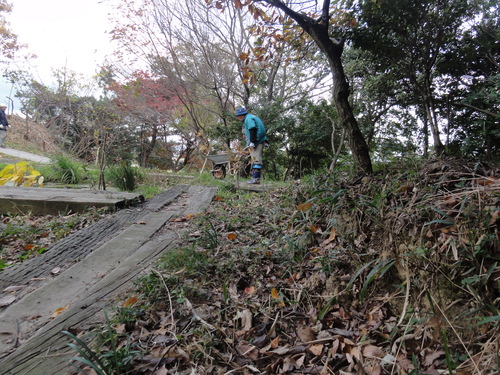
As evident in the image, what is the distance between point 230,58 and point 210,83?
101 centimetres

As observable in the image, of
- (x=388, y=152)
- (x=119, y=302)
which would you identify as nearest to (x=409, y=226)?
(x=119, y=302)

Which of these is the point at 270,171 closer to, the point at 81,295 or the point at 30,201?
the point at 30,201

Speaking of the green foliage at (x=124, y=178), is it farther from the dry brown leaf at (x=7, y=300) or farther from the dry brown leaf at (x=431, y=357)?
the dry brown leaf at (x=431, y=357)

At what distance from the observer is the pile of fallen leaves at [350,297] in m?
1.24

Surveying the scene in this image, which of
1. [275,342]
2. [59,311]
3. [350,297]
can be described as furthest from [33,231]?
[350,297]

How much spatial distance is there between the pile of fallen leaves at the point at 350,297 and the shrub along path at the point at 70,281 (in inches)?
7.8

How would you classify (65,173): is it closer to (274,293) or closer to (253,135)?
(253,135)

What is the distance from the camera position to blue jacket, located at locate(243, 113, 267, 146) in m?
6.03

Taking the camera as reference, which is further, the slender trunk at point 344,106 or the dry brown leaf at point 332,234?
the slender trunk at point 344,106

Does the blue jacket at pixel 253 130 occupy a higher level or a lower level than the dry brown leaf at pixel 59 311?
higher

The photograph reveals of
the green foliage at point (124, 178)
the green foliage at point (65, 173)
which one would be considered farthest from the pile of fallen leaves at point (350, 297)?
the green foliage at point (65, 173)

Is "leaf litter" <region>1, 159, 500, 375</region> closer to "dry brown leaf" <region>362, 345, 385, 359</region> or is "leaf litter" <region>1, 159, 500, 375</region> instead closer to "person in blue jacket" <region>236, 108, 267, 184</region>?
"dry brown leaf" <region>362, 345, 385, 359</region>

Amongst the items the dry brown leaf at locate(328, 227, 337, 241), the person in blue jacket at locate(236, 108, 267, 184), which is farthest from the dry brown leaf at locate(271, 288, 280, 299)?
the person in blue jacket at locate(236, 108, 267, 184)

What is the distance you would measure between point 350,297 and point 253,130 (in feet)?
15.8
